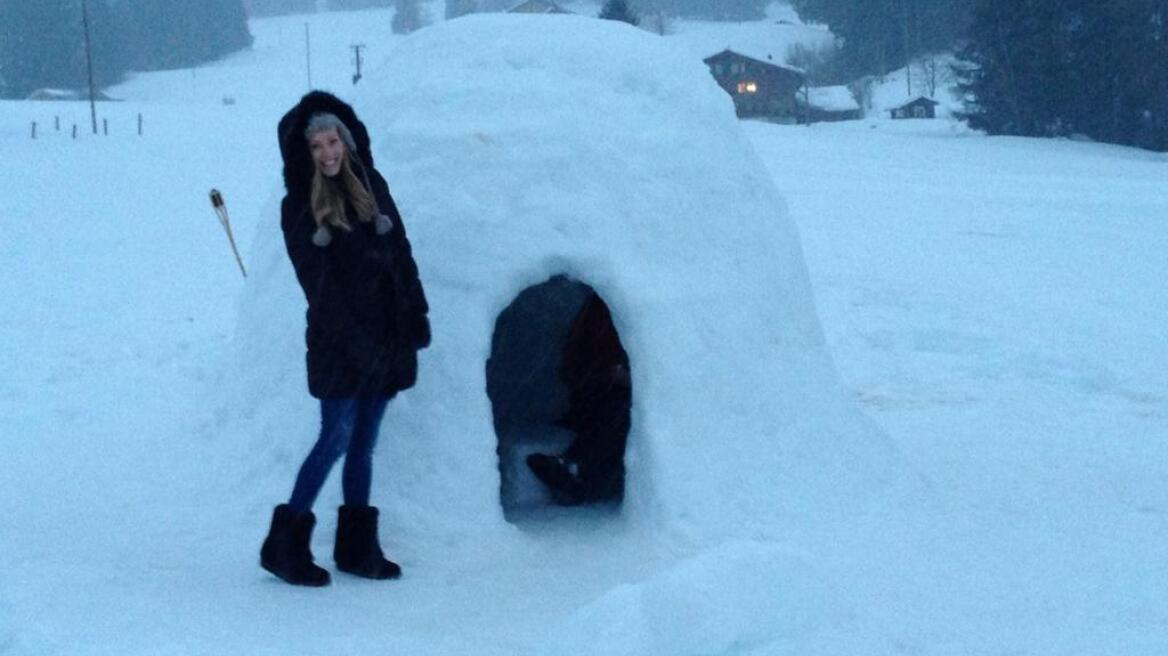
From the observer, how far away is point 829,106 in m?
42.8

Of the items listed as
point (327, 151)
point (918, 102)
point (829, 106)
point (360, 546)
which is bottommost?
point (360, 546)

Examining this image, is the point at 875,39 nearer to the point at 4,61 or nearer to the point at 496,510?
the point at 4,61

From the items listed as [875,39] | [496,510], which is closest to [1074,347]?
[496,510]

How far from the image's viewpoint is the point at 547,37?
18.5 ft

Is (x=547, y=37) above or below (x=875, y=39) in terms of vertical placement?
below

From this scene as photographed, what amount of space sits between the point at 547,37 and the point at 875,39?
45907 mm

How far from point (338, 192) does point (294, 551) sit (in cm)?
123

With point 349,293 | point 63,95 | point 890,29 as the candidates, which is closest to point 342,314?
point 349,293

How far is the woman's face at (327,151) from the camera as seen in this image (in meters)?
4.02

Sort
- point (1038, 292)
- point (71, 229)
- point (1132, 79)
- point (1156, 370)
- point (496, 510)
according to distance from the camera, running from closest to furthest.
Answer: point (496, 510), point (1156, 370), point (1038, 292), point (71, 229), point (1132, 79)

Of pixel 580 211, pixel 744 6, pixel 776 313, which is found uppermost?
pixel 744 6

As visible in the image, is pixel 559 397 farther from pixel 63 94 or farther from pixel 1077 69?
pixel 63 94

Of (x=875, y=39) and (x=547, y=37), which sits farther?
(x=875, y=39)

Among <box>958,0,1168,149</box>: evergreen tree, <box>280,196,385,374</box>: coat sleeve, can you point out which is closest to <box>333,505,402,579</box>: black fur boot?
<box>280,196,385,374</box>: coat sleeve
